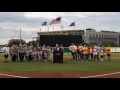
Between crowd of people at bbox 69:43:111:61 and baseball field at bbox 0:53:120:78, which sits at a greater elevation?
crowd of people at bbox 69:43:111:61

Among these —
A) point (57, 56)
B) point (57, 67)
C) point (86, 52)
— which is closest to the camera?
point (57, 67)

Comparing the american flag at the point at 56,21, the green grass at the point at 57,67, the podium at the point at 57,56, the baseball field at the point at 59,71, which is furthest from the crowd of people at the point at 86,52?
the american flag at the point at 56,21

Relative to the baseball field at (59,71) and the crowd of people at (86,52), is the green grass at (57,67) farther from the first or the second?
the crowd of people at (86,52)

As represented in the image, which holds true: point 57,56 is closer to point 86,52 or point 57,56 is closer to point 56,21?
point 86,52

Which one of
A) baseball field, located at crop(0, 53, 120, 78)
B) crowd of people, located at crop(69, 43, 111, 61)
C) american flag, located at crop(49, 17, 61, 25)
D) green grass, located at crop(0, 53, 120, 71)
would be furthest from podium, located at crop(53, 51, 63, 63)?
american flag, located at crop(49, 17, 61, 25)

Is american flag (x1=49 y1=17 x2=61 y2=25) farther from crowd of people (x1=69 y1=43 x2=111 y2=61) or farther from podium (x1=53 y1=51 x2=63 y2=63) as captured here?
podium (x1=53 y1=51 x2=63 y2=63)

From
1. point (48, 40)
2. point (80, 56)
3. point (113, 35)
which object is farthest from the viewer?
point (113, 35)

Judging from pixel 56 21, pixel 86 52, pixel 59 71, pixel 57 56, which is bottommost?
pixel 59 71

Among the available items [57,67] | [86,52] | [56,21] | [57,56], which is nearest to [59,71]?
[57,67]

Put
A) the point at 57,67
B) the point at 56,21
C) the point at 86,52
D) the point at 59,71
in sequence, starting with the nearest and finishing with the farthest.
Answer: the point at 59,71
the point at 57,67
the point at 86,52
the point at 56,21
